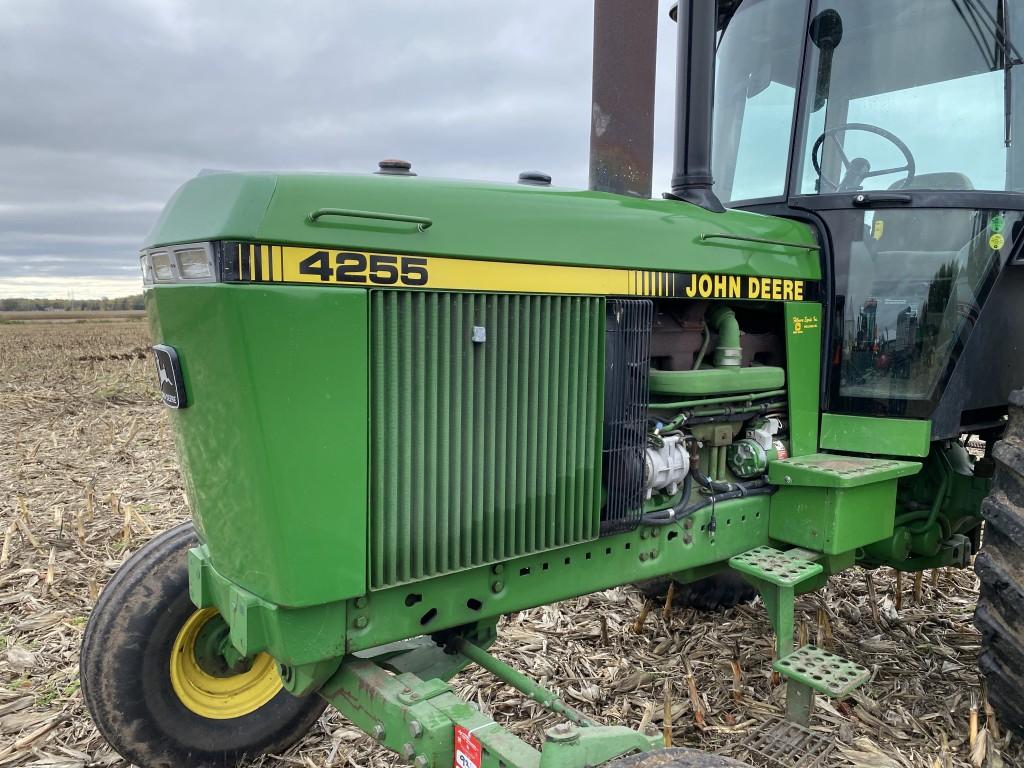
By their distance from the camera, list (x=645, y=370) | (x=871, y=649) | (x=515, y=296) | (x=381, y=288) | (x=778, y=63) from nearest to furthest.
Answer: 1. (x=381, y=288)
2. (x=515, y=296)
3. (x=645, y=370)
4. (x=778, y=63)
5. (x=871, y=649)

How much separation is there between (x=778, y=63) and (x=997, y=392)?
150cm

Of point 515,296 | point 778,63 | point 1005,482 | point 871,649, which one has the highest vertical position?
point 778,63

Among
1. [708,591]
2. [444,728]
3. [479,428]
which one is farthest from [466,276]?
[708,591]

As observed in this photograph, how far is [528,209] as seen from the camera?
7.20 ft

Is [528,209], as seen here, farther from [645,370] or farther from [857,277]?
[857,277]

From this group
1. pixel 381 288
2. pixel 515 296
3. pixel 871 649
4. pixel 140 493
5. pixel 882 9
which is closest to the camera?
pixel 381 288

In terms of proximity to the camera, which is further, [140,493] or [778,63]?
[140,493]

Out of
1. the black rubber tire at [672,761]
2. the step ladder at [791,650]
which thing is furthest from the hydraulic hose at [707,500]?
the black rubber tire at [672,761]

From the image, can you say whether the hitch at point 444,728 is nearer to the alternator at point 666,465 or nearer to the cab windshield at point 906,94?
the alternator at point 666,465

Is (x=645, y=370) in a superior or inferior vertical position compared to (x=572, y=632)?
superior

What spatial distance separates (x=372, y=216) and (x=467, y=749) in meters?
1.23

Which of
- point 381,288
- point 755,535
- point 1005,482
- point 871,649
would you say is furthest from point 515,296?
point 871,649

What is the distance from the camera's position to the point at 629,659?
3.43 m

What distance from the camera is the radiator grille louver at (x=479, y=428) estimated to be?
6.47 ft
